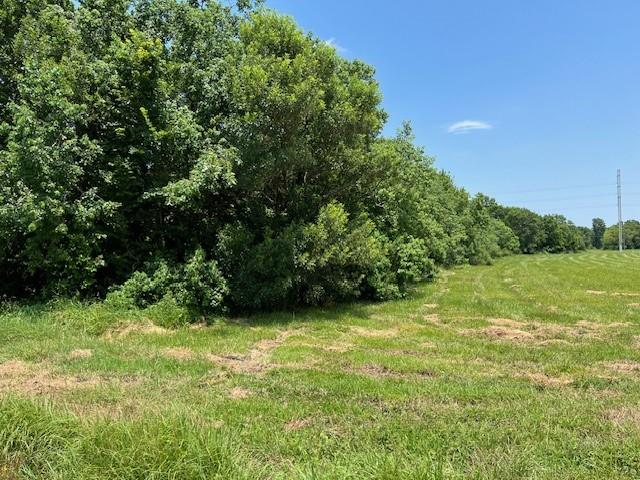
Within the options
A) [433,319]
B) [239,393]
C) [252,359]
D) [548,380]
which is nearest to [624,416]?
[548,380]

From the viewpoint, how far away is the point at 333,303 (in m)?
15.5

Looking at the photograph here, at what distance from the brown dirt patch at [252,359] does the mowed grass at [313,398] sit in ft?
0.15

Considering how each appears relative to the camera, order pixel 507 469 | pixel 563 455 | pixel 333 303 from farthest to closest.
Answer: pixel 333 303
pixel 563 455
pixel 507 469

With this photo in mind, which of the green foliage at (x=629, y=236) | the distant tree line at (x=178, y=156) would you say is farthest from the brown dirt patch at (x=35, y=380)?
the green foliage at (x=629, y=236)

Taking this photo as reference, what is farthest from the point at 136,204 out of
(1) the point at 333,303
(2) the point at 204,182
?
(1) the point at 333,303

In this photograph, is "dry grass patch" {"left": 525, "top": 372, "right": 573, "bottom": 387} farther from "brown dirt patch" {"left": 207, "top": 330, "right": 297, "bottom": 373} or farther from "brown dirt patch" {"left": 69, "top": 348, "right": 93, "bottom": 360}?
"brown dirt patch" {"left": 69, "top": 348, "right": 93, "bottom": 360}

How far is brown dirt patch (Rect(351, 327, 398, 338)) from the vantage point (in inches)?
419

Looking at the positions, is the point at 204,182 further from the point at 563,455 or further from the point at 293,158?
the point at 563,455

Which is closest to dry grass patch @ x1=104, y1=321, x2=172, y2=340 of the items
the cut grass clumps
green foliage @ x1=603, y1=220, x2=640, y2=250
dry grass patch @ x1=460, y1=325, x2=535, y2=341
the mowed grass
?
the mowed grass

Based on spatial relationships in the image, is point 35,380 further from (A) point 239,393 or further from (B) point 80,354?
(A) point 239,393

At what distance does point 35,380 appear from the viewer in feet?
21.2

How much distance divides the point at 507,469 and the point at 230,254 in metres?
9.97

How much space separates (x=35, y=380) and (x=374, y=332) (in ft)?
22.6

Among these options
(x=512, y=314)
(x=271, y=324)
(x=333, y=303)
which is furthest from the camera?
(x=333, y=303)
